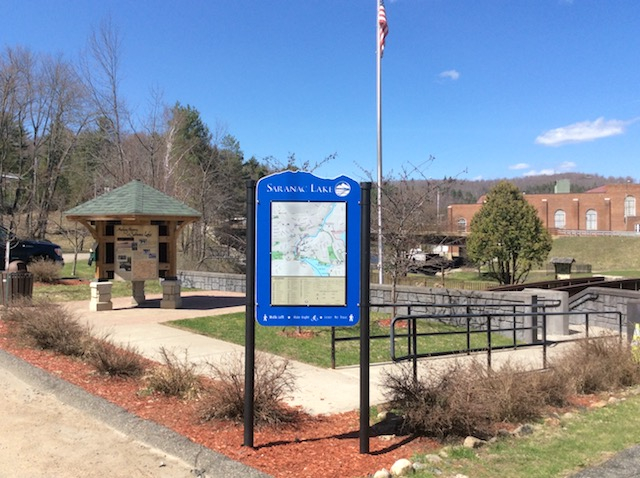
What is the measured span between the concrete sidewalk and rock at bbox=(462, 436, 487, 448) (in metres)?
1.43

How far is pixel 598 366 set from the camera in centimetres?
702

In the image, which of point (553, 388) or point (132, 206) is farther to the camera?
point (132, 206)

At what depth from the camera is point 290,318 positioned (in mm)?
4527

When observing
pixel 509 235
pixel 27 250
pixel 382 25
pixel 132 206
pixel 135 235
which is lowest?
pixel 27 250

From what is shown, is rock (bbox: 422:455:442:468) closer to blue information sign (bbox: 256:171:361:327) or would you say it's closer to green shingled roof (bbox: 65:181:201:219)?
blue information sign (bbox: 256:171:361:327)

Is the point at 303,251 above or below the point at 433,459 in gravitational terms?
above

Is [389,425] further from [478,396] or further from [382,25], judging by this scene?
[382,25]

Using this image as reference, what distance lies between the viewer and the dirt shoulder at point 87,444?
3.97m

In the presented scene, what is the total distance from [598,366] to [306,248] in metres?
4.78

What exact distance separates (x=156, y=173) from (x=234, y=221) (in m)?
5.50

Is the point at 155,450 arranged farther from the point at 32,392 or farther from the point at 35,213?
the point at 35,213

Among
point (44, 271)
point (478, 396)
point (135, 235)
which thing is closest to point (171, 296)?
point (135, 235)

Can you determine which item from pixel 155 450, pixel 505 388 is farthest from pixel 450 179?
pixel 155 450

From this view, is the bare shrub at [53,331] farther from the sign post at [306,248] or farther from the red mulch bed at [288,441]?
the sign post at [306,248]
